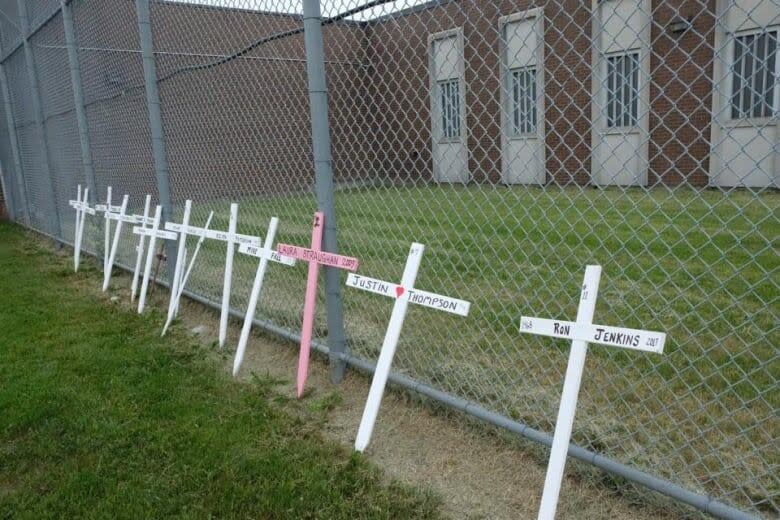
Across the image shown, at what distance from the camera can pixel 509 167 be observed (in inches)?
113

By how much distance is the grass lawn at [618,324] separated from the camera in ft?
8.29

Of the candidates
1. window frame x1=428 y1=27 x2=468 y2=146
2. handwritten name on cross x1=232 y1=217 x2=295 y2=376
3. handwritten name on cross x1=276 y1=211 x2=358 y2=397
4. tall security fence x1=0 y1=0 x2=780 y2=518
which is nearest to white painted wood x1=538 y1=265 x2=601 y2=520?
tall security fence x1=0 y1=0 x2=780 y2=518

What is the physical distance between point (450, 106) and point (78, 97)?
17.9 feet

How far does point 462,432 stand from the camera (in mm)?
3064

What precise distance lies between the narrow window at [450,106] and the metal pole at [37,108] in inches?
306

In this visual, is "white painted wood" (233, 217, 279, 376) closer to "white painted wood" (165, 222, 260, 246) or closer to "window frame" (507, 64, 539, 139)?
Answer: "white painted wood" (165, 222, 260, 246)

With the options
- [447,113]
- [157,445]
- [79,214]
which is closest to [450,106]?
[447,113]

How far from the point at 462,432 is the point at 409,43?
194 centimetres

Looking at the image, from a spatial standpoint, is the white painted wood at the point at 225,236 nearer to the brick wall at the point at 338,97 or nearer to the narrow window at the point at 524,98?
the brick wall at the point at 338,97

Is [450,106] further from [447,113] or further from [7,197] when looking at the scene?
[7,197]

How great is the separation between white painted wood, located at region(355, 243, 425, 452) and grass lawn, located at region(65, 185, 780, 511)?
1.91 feet

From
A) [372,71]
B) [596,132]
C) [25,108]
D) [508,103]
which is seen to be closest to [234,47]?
[372,71]

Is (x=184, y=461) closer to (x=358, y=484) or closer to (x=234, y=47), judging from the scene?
(x=358, y=484)

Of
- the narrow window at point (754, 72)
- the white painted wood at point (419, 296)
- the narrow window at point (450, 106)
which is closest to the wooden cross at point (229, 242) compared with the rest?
the white painted wood at point (419, 296)
